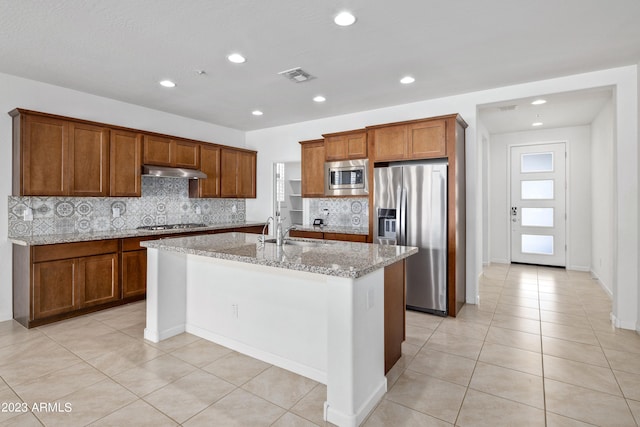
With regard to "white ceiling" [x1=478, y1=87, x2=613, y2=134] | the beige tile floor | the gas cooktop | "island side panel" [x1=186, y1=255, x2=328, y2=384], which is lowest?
the beige tile floor

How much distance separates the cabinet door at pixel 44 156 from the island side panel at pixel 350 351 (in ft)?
11.8

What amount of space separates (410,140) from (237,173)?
328 centimetres

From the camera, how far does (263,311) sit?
2.71 metres

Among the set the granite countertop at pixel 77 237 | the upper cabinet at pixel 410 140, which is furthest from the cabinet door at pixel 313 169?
the granite countertop at pixel 77 237

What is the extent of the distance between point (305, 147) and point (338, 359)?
4086 mm

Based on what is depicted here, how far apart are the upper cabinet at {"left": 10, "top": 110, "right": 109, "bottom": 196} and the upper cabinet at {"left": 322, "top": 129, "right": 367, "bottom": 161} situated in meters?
2.96

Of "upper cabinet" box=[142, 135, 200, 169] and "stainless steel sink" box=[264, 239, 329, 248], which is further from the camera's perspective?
"upper cabinet" box=[142, 135, 200, 169]

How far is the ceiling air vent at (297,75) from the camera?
11.6 feet

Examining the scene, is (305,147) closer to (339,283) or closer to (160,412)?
(339,283)

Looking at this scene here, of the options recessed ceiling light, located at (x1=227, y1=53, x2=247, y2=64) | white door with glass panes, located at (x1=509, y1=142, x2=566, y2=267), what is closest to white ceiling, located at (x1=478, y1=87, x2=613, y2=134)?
white door with glass panes, located at (x1=509, y1=142, x2=566, y2=267)

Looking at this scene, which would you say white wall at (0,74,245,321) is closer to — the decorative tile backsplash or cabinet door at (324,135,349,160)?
cabinet door at (324,135,349,160)

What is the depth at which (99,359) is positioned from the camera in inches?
109

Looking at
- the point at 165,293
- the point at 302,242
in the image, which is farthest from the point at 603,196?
the point at 165,293

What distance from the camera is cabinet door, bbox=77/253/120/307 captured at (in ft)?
Result: 12.4
